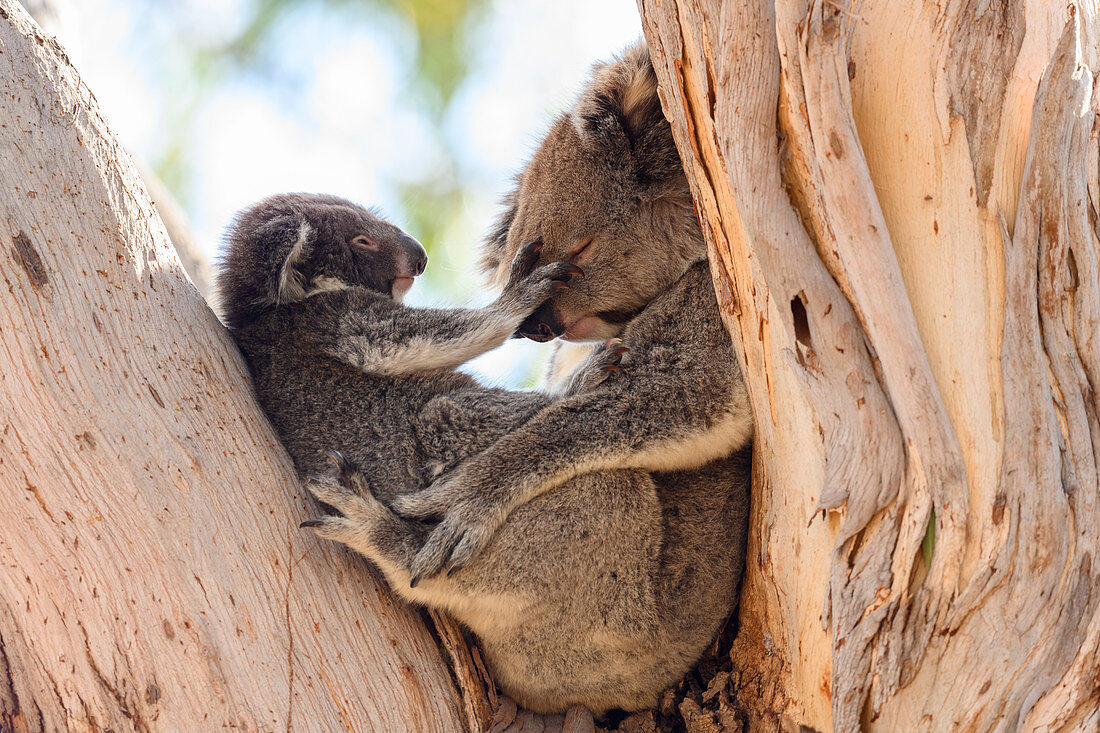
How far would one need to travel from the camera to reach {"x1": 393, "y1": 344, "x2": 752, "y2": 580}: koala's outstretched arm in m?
2.46

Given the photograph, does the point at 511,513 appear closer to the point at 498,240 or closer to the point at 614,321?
the point at 614,321

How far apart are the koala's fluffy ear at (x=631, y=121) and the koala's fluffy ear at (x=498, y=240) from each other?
2.25 ft

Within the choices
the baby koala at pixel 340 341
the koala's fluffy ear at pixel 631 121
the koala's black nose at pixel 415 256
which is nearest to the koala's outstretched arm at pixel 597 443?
the baby koala at pixel 340 341

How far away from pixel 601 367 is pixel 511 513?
1.87 feet

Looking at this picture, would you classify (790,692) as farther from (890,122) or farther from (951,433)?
(890,122)

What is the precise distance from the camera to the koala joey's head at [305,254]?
2.97m

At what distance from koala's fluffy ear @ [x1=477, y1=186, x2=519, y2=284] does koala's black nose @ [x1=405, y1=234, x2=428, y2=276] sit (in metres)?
0.34

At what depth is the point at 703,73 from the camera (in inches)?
83.7

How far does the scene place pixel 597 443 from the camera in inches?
99.1

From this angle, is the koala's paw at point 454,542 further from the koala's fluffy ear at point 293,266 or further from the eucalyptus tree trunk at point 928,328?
the koala's fluffy ear at point 293,266

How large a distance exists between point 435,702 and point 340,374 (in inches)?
43.8

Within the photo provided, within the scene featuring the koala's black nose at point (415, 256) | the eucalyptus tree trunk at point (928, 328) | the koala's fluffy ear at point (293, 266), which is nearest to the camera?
the eucalyptus tree trunk at point (928, 328)

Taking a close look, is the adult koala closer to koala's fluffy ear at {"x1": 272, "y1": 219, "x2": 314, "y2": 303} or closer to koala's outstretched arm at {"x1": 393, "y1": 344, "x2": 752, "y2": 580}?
koala's outstretched arm at {"x1": 393, "y1": 344, "x2": 752, "y2": 580}

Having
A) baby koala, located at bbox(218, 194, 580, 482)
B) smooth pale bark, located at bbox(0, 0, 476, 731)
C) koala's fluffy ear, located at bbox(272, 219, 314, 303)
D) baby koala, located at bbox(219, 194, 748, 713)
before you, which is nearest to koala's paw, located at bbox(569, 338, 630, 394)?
baby koala, located at bbox(219, 194, 748, 713)
